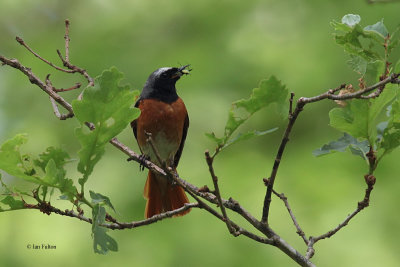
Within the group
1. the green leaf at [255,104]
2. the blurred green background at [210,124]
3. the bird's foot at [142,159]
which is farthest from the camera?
the blurred green background at [210,124]

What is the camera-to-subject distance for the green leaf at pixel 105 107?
5.40ft

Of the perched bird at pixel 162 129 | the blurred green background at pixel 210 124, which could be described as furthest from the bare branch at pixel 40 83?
the blurred green background at pixel 210 124

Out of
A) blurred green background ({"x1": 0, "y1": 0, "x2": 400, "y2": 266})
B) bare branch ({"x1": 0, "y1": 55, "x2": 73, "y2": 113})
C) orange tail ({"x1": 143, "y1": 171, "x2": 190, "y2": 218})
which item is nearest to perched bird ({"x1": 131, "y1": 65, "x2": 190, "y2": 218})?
orange tail ({"x1": 143, "y1": 171, "x2": 190, "y2": 218})

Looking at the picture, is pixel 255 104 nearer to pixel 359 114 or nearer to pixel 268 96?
pixel 268 96

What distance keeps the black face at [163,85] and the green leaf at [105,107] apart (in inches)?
99.2

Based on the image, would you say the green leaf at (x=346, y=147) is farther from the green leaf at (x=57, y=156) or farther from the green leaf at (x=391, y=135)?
the green leaf at (x=57, y=156)

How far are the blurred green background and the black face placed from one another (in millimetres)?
861

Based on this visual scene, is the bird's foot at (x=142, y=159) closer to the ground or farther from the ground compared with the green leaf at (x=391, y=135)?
farther from the ground

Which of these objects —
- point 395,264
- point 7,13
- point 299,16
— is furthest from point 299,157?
point 7,13

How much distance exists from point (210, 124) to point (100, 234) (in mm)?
3709

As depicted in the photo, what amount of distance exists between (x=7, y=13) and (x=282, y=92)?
6.08m

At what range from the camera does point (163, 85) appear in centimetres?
433

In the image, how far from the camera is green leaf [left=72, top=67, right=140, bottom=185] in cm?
165

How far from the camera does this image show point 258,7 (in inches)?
249
